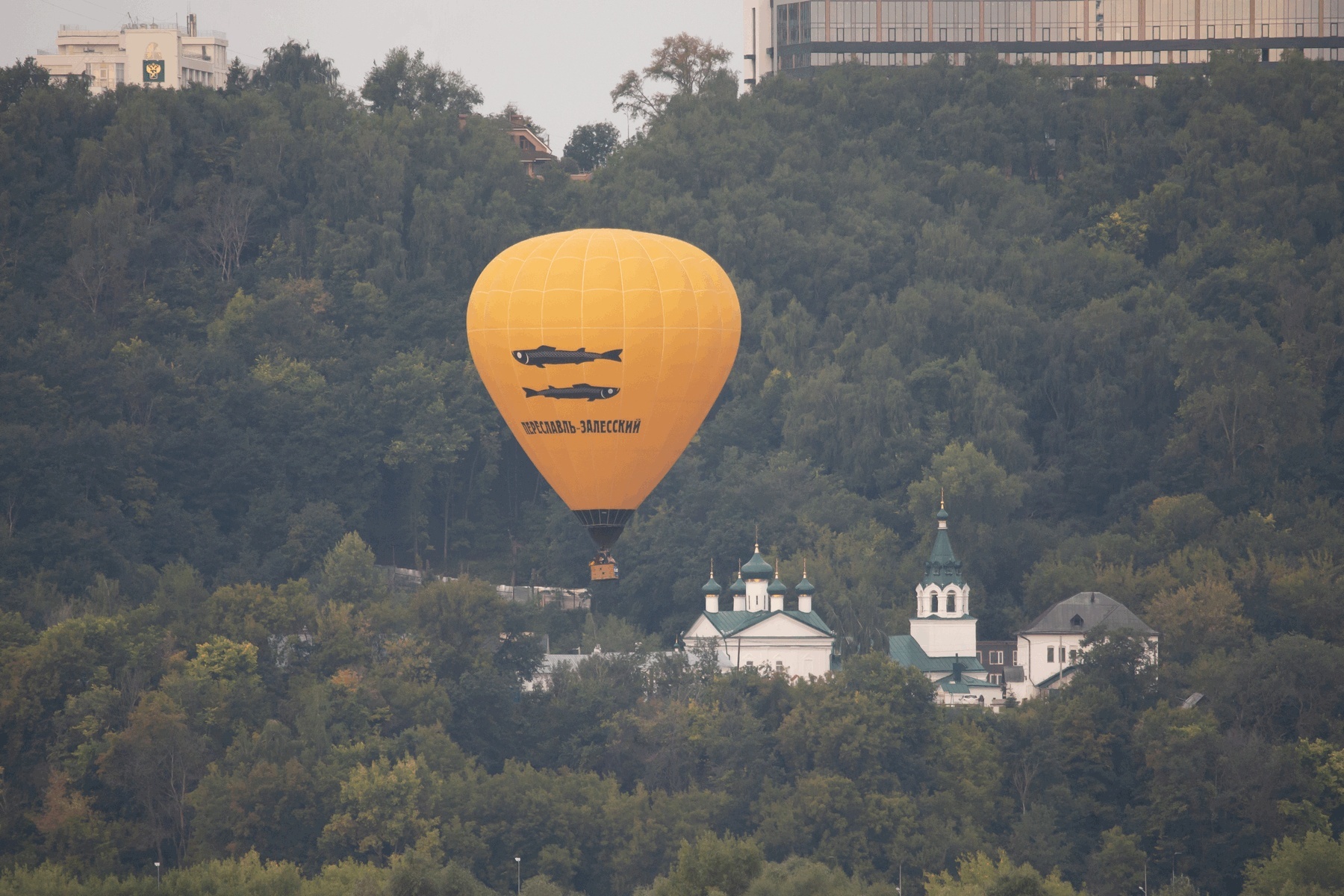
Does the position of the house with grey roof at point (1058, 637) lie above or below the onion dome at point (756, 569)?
below

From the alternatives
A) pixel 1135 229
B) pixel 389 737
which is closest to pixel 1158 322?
pixel 1135 229

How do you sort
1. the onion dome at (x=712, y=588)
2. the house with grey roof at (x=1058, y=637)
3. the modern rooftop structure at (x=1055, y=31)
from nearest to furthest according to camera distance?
the house with grey roof at (x=1058, y=637), the onion dome at (x=712, y=588), the modern rooftop structure at (x=1055, y=31)

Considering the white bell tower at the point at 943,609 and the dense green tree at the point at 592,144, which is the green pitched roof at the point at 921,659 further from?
the dense green tree at the point at 592,144

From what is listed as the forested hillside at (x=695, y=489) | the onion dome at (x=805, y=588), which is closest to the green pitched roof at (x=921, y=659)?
the forested hillside at (x=695, y=489)

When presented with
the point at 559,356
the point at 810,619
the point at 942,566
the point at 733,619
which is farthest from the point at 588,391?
the point at 942,566

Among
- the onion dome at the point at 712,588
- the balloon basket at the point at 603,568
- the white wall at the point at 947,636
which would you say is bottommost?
the white wall at the point at 947,636

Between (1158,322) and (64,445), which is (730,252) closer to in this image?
(1158,322)
